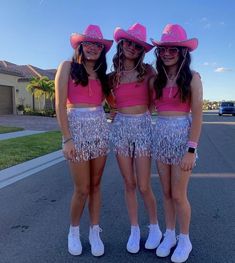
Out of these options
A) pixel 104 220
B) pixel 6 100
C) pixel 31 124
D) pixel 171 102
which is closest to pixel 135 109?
pixel 171 102

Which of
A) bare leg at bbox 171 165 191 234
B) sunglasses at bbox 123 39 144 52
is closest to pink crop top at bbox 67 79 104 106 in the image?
sunglasses at bbox 123 39 144 52

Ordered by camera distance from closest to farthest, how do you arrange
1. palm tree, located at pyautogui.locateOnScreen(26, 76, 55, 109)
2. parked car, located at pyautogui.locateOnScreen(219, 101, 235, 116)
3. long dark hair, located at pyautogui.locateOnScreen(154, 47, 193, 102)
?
long dark hair, located at pyautogui.locateOnScreen(154, 47, 193, 102)
palm tree, located at pyautogui.locateOnScreen(26, 76, 55, 109)
parked car, located at pyautogui.locateOnScreen(219, 101, 235, 116)

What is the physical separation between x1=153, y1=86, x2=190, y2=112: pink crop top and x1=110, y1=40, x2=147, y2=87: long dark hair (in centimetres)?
29

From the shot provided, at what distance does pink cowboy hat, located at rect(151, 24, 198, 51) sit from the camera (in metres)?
3.52

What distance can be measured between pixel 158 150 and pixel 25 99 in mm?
34686

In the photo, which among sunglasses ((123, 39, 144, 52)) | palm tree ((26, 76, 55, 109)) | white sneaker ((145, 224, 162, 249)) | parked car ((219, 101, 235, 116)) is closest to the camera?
sunglasses ((123, 39, 144, 52))

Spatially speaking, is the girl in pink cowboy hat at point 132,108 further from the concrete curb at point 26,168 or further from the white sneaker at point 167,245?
the concrete curb at point 26,168

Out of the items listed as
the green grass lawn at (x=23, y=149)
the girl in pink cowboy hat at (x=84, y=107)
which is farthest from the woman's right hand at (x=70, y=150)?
the green grass lawn at (x=23, y=149)

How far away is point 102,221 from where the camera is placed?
4836mm

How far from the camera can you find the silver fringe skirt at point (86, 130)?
3646mm

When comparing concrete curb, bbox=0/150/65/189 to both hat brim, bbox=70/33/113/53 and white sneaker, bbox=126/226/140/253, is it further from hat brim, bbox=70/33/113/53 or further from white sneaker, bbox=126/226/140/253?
hat brim, bbox=70/33/113/53

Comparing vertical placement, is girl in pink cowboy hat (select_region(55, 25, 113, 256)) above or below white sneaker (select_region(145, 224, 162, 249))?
above

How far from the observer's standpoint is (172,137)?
3.64 meters

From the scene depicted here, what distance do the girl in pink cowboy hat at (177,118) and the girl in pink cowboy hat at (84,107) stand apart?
0.51m
